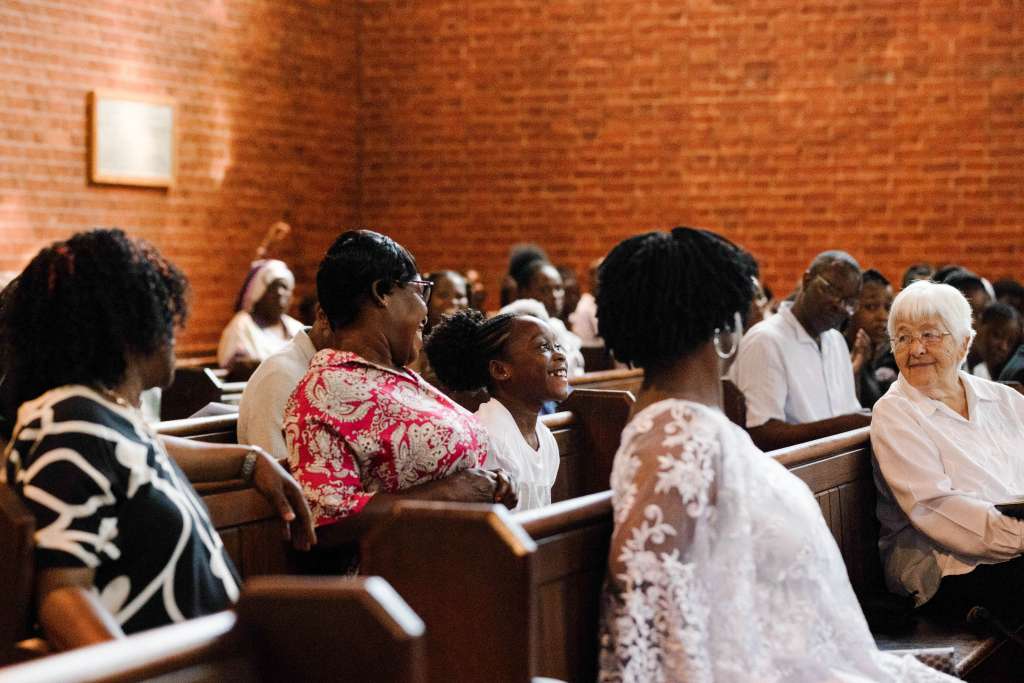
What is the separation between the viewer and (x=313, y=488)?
281 centimetres

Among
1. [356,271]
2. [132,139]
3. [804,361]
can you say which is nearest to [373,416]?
[356,271]

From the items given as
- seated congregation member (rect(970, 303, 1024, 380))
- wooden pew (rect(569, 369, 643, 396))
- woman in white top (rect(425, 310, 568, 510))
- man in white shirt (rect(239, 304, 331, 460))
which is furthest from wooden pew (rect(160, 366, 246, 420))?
seated congregation member (rect(970, 303, 1024, 380))

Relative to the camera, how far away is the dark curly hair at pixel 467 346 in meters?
3.59

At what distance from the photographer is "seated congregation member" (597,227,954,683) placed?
7.08ft

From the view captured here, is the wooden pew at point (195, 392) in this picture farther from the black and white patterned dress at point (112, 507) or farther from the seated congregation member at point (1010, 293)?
the seated congregation member at point (1010, 293)

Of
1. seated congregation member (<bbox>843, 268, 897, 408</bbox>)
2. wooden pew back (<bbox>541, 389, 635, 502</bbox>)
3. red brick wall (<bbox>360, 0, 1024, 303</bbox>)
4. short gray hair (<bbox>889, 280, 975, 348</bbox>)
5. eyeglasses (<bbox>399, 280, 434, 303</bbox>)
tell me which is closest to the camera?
eyeglasses (<bbox>399, 280, 434, 303</bbox>)

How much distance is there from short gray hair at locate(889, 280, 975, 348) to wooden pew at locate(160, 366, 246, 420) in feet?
9.70

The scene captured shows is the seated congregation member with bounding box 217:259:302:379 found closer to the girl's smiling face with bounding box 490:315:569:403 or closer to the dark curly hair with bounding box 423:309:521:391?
the dark curly hair with bounding box 423:309:521:391

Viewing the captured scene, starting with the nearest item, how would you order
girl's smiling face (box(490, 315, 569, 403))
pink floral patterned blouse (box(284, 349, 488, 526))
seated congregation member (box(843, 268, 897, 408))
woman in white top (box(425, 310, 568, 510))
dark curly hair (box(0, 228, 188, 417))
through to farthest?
dark curly hair (box(0, 228, 188, 417)) → pink floral patterned blouse (box(284, 349, 488, 526)) → woman in white top (box(425, 310, 568, 510)) → girl's smiling face (box(490, 315, 569, 403)) → seated congregation member (box(843, 268, 897, 408))

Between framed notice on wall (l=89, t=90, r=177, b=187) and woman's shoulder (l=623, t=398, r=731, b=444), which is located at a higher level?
framed notice on wall (l=89, t=90, r=177, b=187)

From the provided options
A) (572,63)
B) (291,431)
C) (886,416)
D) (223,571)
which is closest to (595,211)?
(572,63)

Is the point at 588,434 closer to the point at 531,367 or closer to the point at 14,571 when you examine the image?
the point at 531,367

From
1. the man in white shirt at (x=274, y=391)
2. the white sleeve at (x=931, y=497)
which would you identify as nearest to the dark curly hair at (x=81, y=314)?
the man in white shirt at (x=274, y=391)

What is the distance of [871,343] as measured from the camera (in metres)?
7.00
